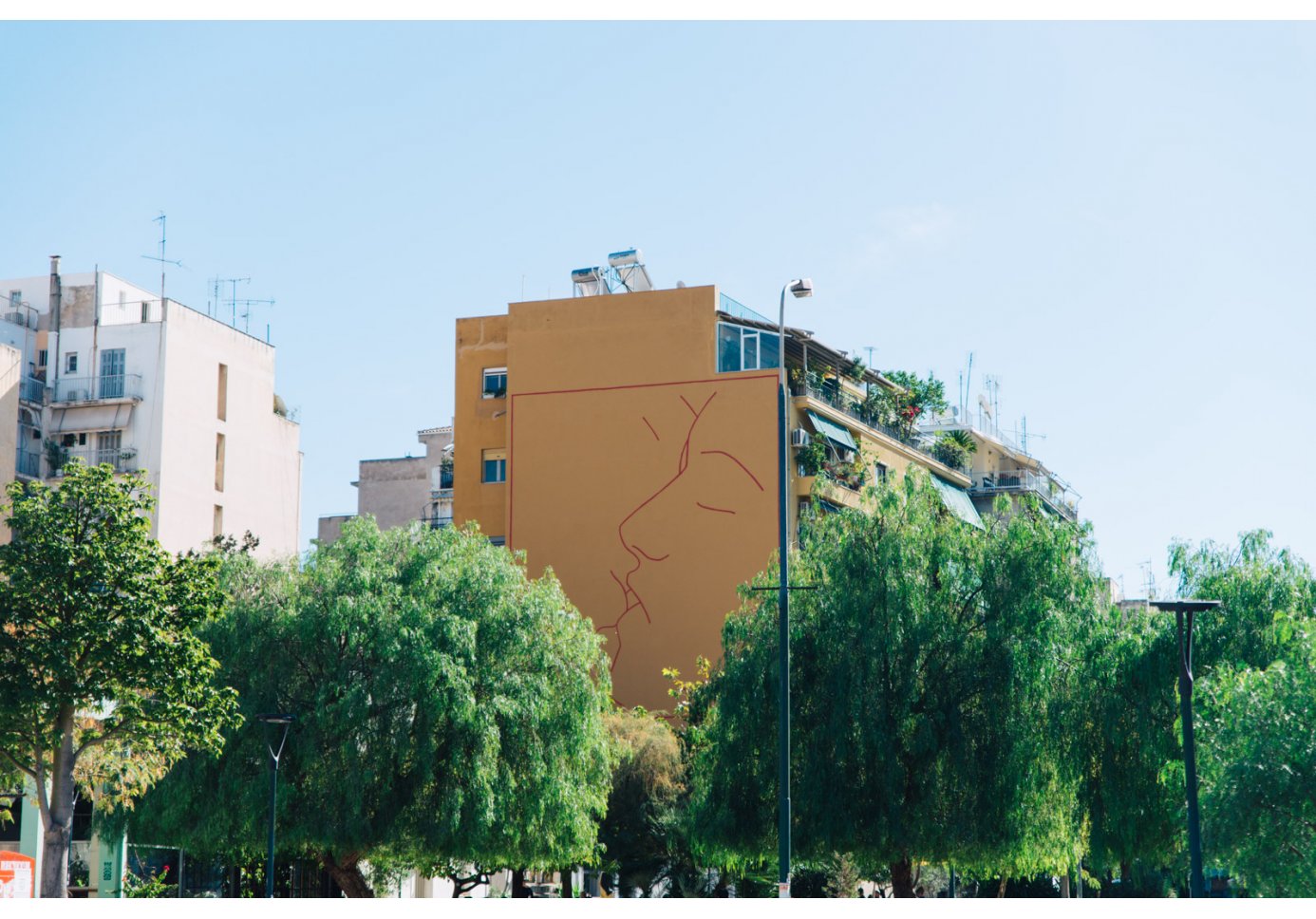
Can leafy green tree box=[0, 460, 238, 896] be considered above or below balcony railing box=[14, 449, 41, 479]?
below

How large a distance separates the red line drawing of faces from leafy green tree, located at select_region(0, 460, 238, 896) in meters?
26.9

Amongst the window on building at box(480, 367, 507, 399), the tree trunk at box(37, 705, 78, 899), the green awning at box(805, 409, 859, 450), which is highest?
the window on building at box(480, 367, 507, 399)

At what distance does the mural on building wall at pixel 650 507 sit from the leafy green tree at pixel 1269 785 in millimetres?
26117

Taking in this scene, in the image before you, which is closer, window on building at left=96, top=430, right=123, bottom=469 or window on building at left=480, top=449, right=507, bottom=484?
window on building at left=480, top=449, right=507, bottom=484

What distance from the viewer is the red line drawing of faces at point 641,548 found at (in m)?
55.5

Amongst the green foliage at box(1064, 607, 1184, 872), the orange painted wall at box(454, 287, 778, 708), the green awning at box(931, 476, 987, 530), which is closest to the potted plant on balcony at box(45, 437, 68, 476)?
the orange painted wall at box(454, 287, 778, 708)

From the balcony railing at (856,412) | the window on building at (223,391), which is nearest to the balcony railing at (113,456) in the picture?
the window on building at (223,391)

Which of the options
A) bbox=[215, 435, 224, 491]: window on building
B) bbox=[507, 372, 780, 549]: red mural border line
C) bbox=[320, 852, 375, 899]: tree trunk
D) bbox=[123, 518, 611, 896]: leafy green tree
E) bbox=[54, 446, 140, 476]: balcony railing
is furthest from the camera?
bbox=[215, 435, 224, 491]: window on building

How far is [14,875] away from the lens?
18.3 metres

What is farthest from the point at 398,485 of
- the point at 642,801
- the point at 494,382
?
the point at 642,801

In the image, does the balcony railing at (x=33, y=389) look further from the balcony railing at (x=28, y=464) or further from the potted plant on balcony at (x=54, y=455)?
the balcony railing at (x=28, y=464)

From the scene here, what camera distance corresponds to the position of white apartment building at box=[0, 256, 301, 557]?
68062mm

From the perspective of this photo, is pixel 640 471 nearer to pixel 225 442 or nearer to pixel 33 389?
pixel 225 442

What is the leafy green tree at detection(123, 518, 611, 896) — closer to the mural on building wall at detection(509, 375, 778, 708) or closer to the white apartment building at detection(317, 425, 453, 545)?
→ the mural on building wall at detection(509, 375, 778, 708)
